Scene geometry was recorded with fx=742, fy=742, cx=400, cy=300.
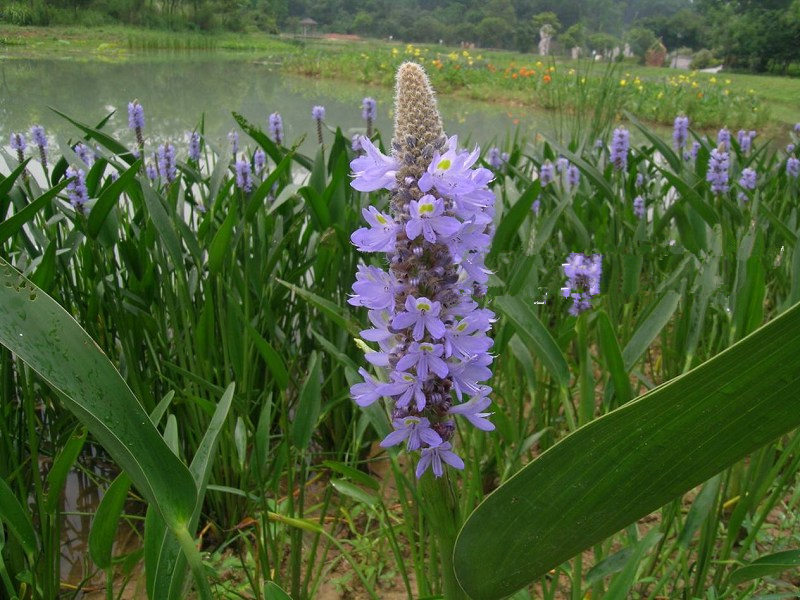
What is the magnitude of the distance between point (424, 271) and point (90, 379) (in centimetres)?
32

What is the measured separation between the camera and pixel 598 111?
11.3ft

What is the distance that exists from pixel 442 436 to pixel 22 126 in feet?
16.5

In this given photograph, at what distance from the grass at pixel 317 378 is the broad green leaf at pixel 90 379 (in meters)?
0.22

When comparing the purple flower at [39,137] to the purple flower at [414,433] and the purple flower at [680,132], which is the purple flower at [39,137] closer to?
the purple flower at [414,433]

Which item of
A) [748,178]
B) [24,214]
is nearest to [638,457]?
[24,214]

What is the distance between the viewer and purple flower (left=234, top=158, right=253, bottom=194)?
7.33ft

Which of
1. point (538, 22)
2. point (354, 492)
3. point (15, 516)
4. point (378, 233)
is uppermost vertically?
point (538, 22)

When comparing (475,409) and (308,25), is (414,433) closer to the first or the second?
Result: (475,409)

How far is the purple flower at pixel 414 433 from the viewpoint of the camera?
730mm

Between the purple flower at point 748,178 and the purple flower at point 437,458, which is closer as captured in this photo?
the purple flower at point 437,458

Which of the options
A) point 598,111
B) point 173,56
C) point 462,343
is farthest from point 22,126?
point 173,56

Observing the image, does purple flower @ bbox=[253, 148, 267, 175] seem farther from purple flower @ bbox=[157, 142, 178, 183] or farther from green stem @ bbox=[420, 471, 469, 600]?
green stem @ bbox=[420, 471, 469, 600]

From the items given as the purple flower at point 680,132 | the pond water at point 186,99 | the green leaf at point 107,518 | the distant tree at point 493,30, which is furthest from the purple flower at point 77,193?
the distant tree at point 493,30

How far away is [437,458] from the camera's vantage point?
76 cm
